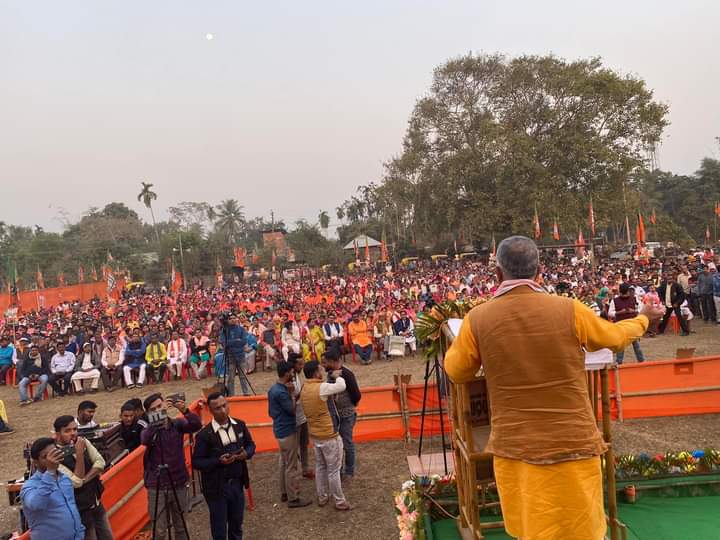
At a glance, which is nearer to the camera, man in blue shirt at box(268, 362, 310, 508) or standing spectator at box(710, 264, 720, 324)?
man in blue shirt at box(268, 362, 310, 508)

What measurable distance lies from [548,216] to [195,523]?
28171mm

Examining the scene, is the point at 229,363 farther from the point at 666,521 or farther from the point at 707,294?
the point at 707,294

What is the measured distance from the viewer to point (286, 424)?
205 inches

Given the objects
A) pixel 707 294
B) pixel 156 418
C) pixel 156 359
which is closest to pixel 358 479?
pixel 156 418

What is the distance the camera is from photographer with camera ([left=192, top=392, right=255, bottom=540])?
4145 millimetres

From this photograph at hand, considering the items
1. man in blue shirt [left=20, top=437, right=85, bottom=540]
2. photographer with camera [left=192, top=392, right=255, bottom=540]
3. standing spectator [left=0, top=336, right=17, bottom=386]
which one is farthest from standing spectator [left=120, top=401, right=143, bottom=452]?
standing spectator [left=0, top=336, right=17, bottom=386]

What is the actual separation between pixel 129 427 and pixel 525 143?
1127 inches

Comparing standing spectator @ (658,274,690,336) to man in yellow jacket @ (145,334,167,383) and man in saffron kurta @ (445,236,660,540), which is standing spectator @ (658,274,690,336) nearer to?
man in saffron kurta @ (445,236,660,540)

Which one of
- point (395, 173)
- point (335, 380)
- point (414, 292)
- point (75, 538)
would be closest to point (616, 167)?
point (395, 173)

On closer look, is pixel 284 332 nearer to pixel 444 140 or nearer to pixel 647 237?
pixel 444 140

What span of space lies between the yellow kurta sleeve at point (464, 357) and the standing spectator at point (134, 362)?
11.1 metres

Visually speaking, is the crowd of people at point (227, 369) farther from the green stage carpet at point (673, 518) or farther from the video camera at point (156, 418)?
the green stage carpet at point (673, 518)

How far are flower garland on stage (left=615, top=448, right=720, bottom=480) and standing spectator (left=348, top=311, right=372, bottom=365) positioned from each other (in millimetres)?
8185

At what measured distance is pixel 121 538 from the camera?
4789 mm
